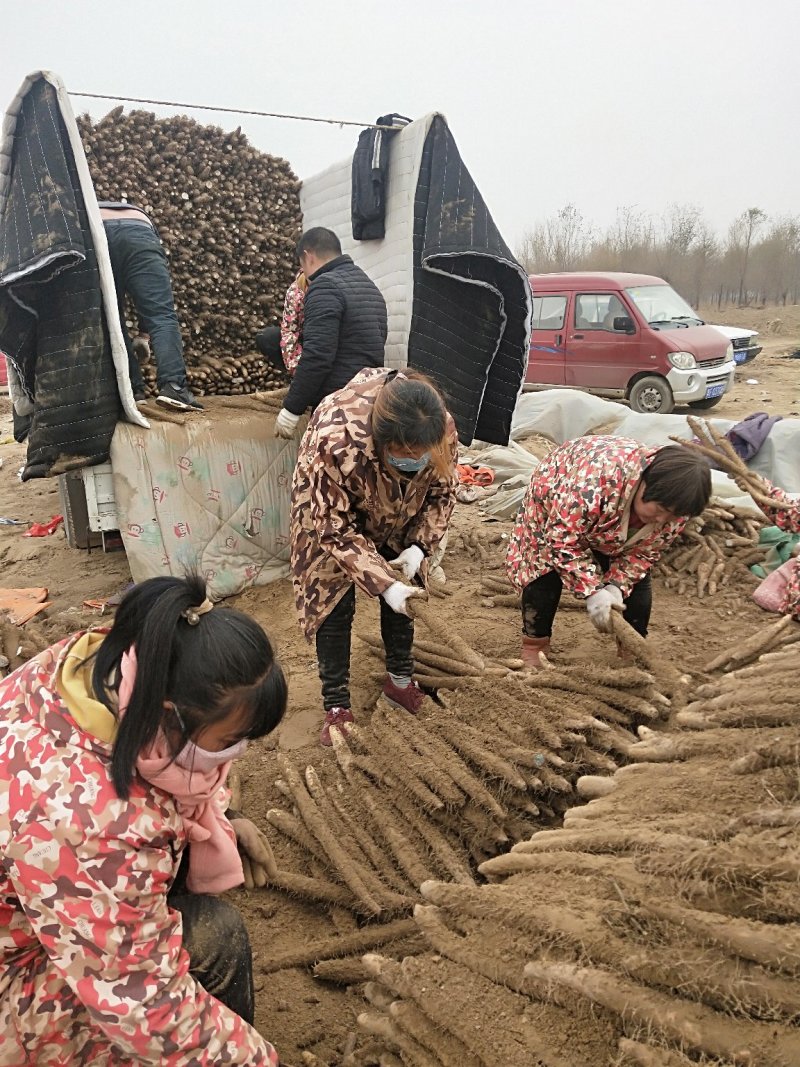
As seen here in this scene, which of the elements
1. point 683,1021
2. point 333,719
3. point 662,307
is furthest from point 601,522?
point 662,307

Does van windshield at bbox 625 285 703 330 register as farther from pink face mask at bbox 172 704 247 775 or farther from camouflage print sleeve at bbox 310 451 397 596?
pink face mask at bbox 172 704 247 775

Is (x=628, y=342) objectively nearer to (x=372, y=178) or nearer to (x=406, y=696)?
(x=372, y=178)

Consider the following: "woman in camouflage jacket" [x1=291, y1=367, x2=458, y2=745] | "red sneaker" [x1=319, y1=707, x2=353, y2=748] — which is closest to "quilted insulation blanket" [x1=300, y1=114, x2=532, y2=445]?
"woman in camouflage jacket" [x1=291, y1=367, x2=458, y2=745]

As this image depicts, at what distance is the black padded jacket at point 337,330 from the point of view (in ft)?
14.0

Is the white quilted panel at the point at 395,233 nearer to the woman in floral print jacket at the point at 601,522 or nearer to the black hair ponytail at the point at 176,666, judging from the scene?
the woman in floral print jacket at the point at 601,522

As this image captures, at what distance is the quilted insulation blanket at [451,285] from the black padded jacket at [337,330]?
516 millimetres

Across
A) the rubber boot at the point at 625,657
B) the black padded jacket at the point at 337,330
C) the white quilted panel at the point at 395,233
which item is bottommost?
the rubber boot at the point at 625,657

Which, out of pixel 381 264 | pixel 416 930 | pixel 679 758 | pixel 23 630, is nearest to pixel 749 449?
pixel 381 264

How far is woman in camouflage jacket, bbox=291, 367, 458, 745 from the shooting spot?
8.78 ft

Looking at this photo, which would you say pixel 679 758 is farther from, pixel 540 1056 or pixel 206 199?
pixel 206 199

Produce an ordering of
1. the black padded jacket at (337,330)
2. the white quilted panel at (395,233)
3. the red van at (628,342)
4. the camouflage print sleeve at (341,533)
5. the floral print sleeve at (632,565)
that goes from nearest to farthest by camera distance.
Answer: the camouflage print sleeve at (341,533), the floral print sleeve at (632,565), the black padded jacket at (337,330), the white quilted panel at (395,233), the red van at (628,342)

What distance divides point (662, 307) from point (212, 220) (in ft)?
23.9

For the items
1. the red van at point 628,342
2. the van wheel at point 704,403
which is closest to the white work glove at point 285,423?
the red van at point 628,342

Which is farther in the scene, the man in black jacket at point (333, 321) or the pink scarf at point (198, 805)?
the man in black jacket at point (333, 321)
